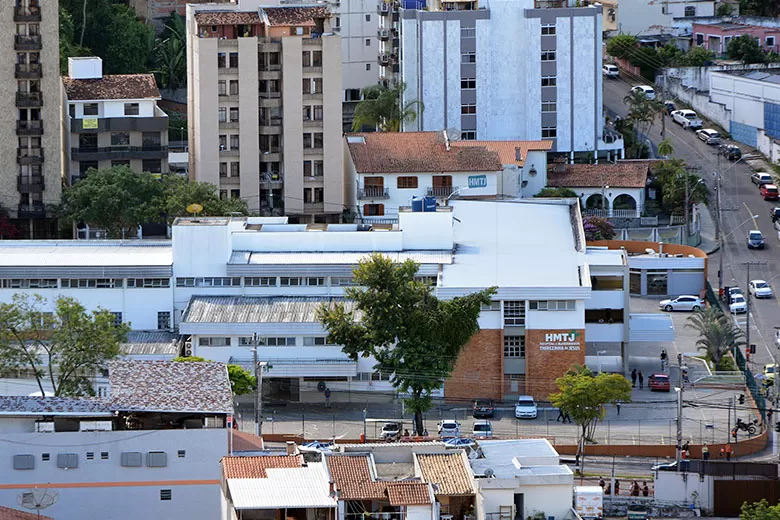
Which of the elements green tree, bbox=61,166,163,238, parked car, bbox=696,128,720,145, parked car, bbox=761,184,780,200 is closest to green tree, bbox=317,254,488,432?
green tree, bbox=61,166,163,238

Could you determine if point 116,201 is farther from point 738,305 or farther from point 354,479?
point 354,479

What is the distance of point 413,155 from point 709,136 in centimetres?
3263

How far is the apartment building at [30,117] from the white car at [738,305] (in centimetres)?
4153

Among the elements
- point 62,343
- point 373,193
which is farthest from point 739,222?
point 62,343

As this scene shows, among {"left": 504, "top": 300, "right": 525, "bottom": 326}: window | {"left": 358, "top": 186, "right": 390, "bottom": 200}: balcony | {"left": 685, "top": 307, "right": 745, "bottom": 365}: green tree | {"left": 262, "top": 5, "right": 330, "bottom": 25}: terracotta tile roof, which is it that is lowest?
{"left": 685, "top": 307, "right": 745, "bottom": 365}: green tree

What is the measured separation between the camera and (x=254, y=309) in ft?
375

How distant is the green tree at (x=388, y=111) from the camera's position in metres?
158

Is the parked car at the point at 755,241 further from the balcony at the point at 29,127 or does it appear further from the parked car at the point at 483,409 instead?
the balcony at the point at 29,127

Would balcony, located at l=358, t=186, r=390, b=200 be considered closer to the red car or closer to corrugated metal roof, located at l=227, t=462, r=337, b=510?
the red car

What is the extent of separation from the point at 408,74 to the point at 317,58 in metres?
19.5

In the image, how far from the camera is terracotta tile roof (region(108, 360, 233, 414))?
3499 inches

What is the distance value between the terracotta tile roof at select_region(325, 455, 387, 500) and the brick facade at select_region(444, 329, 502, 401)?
1063 inches

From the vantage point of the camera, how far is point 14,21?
139500 mm

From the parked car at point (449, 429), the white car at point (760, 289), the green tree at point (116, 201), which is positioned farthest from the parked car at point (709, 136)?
the parked car at point (449, 429)
